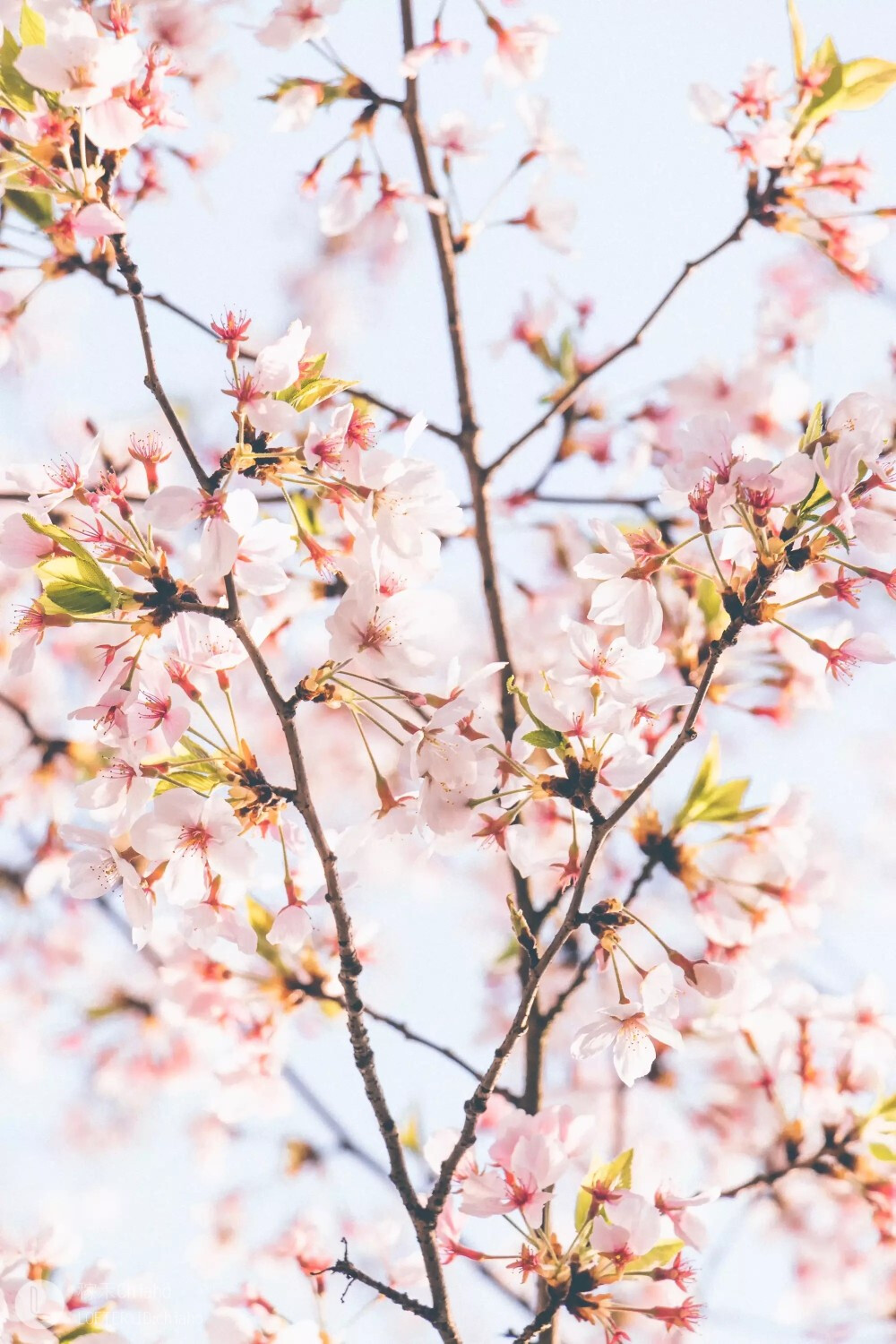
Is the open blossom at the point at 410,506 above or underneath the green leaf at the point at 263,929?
above

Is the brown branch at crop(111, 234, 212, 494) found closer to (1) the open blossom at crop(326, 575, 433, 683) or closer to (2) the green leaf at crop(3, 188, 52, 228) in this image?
(1) the open blossom at crop(326, 575, 433, 683)

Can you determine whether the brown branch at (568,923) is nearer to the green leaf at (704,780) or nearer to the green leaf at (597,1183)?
the green leaf at (597,1183)

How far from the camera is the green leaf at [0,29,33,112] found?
→ 1.62 meters

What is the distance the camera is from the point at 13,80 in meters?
1.63

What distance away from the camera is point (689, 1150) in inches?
→ 183

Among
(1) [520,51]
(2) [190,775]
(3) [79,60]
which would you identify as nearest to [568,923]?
(2) [190,775]

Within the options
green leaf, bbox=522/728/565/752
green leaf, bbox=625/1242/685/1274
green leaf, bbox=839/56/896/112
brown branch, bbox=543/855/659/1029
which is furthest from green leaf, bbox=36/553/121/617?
green leaf, bbox=839/56/896/112

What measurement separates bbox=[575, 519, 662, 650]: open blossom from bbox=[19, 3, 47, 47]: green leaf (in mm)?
1092

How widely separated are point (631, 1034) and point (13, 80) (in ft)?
5.20

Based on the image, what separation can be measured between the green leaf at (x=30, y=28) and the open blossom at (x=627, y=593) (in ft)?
3.58

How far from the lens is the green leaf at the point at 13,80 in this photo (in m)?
1.62

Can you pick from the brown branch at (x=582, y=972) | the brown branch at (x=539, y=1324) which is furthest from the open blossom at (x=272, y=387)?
the brown branch at (x=539, y=1324)

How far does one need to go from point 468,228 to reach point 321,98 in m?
0.39

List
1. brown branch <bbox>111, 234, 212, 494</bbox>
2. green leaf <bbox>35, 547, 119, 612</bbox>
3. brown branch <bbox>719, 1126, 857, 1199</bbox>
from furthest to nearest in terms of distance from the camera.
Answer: brown branch <bbox>719, 1126, 857, 1199</bbox> → green leaf <bbox>35, 547, 119, 612</bbox> → brown branch <bbox>111, 234, 212, 494</bbox>
